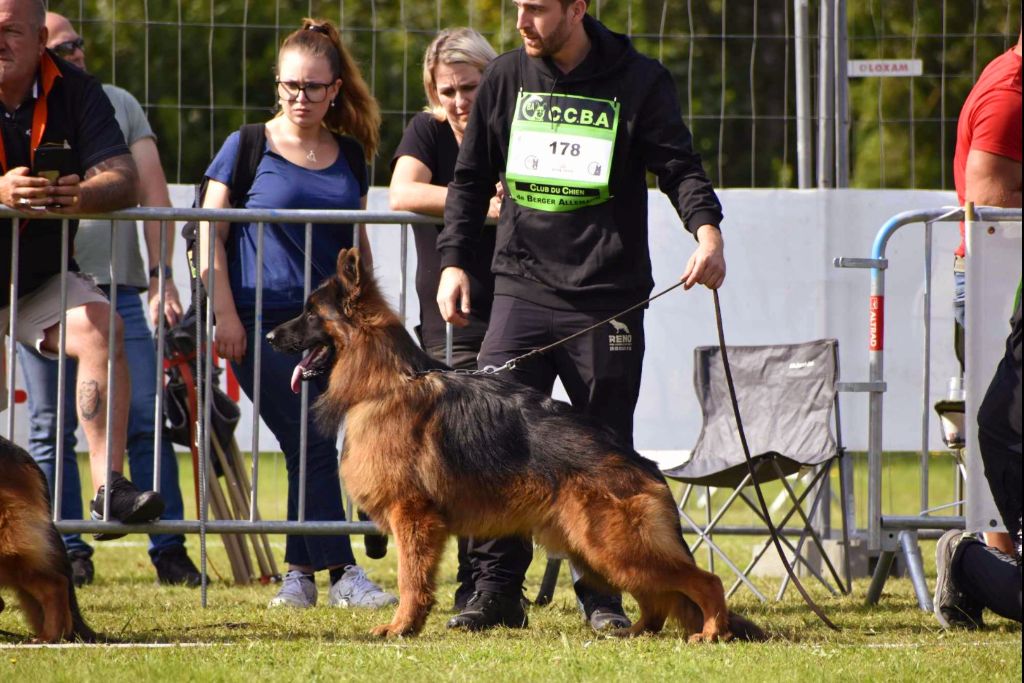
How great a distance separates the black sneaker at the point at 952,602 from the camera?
16.3 feet

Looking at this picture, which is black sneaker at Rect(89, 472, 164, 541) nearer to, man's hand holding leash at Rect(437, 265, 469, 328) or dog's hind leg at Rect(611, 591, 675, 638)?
man's hand holding leash at Rect(437, 265, 469, 328)

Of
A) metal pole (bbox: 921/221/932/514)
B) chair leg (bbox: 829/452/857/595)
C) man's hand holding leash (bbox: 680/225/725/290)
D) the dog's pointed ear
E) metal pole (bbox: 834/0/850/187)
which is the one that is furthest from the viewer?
metal pole (bbox: 834/0/850/187)

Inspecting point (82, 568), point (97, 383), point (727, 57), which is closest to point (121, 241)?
point (97, 383)

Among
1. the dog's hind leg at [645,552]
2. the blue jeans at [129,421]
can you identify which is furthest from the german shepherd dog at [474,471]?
the blue jeans at [129,421]

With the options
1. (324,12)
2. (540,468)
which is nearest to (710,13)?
(324,12)

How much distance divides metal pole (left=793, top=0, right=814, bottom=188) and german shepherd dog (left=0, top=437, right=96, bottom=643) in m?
4.77

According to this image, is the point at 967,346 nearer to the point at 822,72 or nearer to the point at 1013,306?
the point at 1013,306

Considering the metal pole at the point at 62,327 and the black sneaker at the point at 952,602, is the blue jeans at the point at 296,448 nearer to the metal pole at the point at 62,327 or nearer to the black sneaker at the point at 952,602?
the metal pole at the point at 62,327

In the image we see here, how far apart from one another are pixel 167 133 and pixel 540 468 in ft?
17.8

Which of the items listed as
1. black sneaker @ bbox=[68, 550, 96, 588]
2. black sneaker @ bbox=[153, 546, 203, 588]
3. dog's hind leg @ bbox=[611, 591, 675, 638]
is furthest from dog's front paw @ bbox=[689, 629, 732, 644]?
black sneaker @ bbox=[68, 550, 96, 588]

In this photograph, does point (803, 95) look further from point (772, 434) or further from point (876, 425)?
point (876, 425)

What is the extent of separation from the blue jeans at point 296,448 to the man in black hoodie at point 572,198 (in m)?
1.15

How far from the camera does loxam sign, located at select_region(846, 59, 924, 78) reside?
7645 mm

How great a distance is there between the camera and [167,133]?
917 cm
